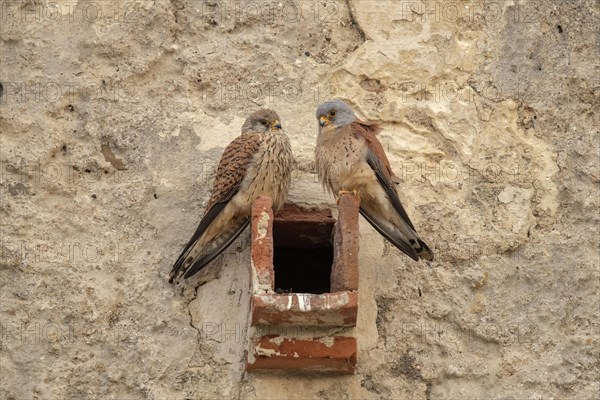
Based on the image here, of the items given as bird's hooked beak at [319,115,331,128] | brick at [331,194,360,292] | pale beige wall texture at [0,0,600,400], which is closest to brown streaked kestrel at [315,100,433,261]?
bird's hooked beak at [319,115,331,128]

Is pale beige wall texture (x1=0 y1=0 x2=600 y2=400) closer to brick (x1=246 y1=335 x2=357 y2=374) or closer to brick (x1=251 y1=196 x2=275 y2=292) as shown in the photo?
brick (x1=246 y1=335 x2=357 y2=374)

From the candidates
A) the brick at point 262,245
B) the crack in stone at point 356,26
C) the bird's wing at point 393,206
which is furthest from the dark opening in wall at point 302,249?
the crack in stone at point 356,26

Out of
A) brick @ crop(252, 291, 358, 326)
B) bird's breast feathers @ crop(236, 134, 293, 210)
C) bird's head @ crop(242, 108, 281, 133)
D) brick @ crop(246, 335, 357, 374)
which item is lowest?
brick @ crop(246, 335, 357, 374)

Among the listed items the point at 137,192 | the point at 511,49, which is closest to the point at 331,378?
the point at 137,192

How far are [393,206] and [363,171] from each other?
21cm

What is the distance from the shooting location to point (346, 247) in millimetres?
4168

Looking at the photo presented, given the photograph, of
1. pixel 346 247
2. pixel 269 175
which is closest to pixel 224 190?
pixel 269 175

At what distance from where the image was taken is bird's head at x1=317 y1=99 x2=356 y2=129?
15.6ft

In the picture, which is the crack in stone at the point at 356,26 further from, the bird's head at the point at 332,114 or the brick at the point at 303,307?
the brick at the point at 303,307

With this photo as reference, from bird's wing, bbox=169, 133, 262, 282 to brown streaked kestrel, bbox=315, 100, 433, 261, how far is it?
1.02 feet

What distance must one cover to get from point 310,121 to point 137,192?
0.85 metres

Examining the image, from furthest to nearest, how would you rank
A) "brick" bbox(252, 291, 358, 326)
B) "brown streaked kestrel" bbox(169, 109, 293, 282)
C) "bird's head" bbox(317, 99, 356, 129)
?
"bird's head" bbox(317, 99, 356, 129)
"brown streaked kestrel" bbox(169, 109, 293, 282)
"brick" bbox(252, 291, 358, 326)

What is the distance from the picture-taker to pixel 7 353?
4375 millimetres

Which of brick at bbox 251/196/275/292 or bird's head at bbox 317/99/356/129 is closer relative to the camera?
brick at bbox 251/196/275/292
